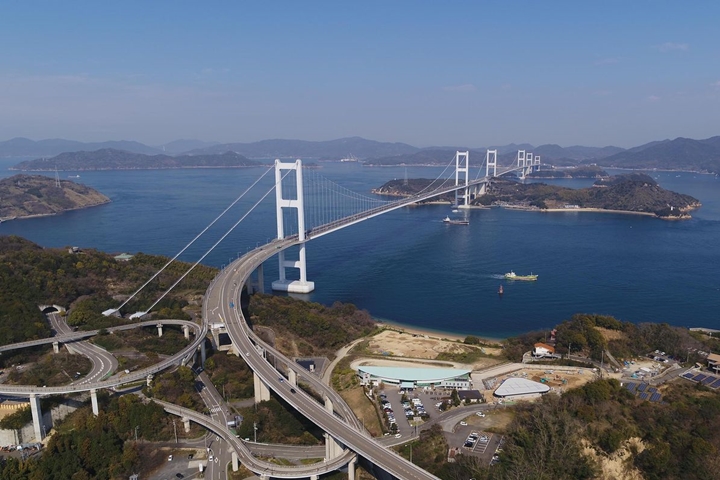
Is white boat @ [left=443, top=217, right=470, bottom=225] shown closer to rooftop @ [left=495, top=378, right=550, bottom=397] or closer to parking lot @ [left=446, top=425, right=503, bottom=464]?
rooftop @ [left=495, top=378, right=550, bottom=397]

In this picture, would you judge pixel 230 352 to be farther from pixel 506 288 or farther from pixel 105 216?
pixel 105 216

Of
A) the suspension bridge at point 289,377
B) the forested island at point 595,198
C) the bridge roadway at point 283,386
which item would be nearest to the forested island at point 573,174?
the forested island at point 595,198

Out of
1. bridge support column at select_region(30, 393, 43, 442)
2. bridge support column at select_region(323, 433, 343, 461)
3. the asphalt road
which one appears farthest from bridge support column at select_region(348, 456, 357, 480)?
bridge support column at select_region(30, 393, 43, 442)

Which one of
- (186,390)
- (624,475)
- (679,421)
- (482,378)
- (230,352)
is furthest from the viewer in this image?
(230,352)

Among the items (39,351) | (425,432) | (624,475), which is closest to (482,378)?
(425,432)

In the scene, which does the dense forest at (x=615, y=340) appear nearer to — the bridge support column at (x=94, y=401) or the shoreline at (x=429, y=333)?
the shoreline at (x=429, y=333)

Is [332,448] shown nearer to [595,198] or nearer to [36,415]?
[36,415]
